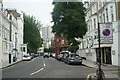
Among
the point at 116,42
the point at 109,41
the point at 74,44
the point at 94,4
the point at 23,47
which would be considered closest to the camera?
the point at 109,41

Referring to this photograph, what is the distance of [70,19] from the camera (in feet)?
151

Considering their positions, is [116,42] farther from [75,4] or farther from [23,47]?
[23,47]

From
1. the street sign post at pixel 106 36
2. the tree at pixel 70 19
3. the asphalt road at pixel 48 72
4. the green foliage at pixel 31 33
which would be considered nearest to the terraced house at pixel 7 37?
the green foliage at pixel 31 33

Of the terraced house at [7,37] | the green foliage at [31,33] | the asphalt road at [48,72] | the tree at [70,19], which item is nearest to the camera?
the asphalt road at [48,72]

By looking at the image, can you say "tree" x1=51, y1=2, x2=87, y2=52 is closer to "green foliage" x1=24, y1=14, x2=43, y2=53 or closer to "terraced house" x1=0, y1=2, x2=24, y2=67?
"terraced house" x1=0, y1=2, x2=24, y2=67

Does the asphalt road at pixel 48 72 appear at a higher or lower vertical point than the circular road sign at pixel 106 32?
lower

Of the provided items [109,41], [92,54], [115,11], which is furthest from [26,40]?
[109,41]

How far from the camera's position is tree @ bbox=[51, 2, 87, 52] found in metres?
45.9

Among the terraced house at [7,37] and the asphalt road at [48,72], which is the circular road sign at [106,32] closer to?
the asphalt road at [48,72]

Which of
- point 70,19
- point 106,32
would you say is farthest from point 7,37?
point 106,32

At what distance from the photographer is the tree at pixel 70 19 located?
45.9 metres

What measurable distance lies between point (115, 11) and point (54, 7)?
1889cm

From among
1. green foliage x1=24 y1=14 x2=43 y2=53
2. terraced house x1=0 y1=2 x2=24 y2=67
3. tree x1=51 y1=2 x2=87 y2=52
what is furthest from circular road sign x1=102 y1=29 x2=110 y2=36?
green foliage x1=24 y1=14 x2=43 y2=53

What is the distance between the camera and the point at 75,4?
156 feet
